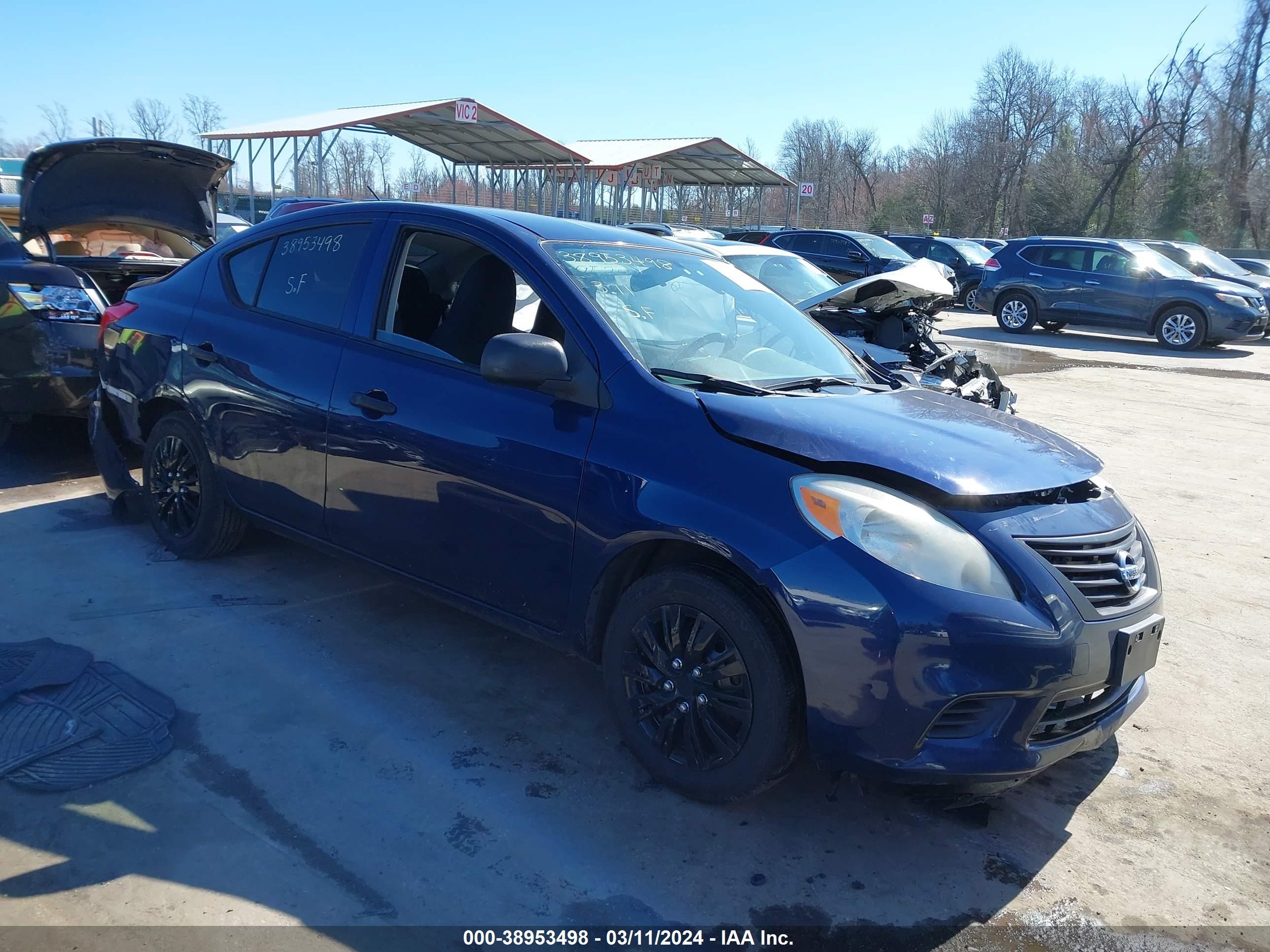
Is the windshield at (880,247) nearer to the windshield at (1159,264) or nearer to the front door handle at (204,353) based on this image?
the windshield at (1159,264)

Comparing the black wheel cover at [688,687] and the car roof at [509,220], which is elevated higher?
the car roof at [509,220]

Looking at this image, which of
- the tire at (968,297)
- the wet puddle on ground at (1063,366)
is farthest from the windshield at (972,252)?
the wet puddle on ground at (1063,366)

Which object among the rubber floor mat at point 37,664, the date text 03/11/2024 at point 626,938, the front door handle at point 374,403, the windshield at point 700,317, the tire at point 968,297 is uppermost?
the tire at point 968,297

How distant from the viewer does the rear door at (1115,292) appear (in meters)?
17.4

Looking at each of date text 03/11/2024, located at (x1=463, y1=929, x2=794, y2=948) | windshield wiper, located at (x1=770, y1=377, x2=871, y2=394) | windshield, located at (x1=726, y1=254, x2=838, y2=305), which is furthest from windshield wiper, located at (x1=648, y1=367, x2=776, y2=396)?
windshield, located at (x1=726, y1=254, x2=838, y2=305)

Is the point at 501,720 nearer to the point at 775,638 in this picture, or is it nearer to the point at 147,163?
the point at 775,638

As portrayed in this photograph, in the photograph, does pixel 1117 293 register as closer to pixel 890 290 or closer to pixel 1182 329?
pixel 1182 329

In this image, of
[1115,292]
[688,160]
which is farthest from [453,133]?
[1115,292]

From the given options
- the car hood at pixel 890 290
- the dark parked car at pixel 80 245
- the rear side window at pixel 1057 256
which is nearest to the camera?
the dark parked car at pixel 80 245

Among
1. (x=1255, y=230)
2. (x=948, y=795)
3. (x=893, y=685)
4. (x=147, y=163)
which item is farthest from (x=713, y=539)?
(x=1255, y=230)

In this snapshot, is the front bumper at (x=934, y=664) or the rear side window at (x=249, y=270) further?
the rear side window at (x=249, y=270)

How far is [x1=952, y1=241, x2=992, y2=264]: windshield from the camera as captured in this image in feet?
76.6

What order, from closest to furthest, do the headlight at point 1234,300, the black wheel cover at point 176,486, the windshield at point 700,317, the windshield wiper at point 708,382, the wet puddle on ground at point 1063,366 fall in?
the windshield wiper at point 708,382, the windshield at point 700,317, the black wheel cover at point 176,486, the wet puddle on ground at point 1063,366, the headlight at point 1234,300

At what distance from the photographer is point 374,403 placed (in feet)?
12.2
